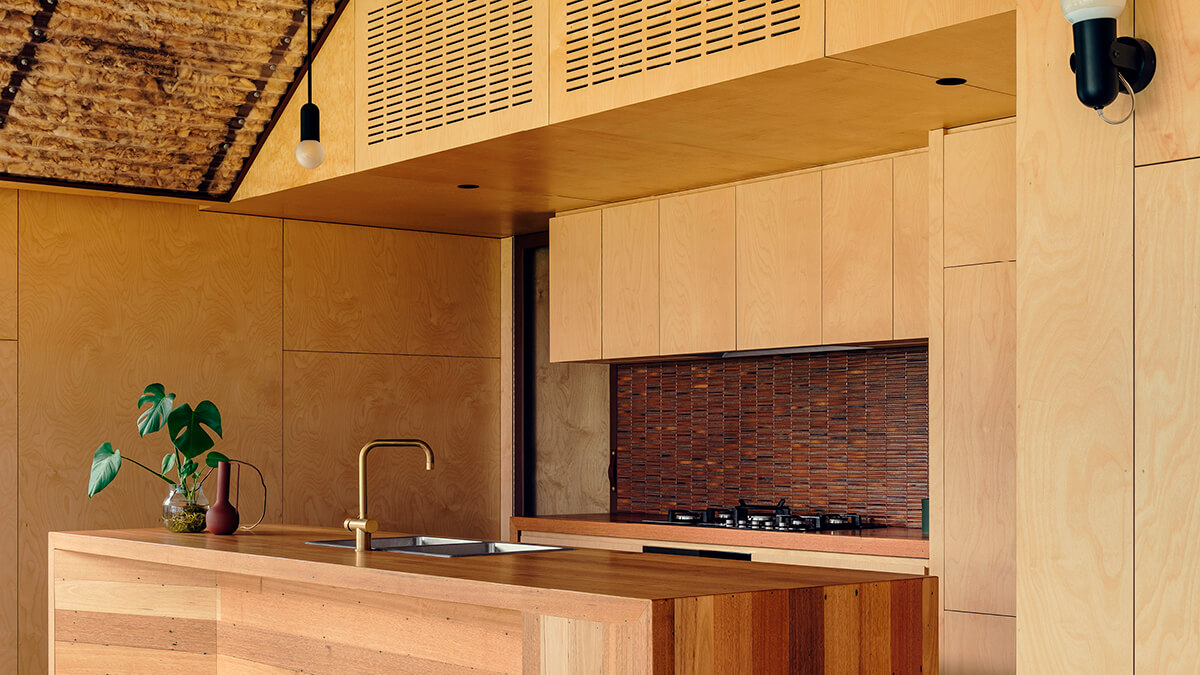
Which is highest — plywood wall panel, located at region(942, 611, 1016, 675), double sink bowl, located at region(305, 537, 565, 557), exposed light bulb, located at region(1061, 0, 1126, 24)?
exposed light bulb, located at region(1061, 0, 1126, 24)

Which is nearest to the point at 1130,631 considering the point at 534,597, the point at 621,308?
the point at 534,597

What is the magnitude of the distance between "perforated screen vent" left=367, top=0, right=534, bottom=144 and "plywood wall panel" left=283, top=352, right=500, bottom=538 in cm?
163

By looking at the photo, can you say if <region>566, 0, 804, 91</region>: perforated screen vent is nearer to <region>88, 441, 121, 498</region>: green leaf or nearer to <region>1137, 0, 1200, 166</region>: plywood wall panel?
<region>1137, 0, 1200, 166</region>: plywood wall panel

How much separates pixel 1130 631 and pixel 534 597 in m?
1.03

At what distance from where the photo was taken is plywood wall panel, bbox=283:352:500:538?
6000mm

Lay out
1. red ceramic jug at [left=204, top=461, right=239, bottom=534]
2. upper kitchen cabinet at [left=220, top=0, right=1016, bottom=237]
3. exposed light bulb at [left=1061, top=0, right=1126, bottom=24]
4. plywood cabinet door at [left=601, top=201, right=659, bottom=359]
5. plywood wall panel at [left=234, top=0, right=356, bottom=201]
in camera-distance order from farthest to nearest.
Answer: plywood cabinet door at [left=601, top=201, right=659, bottom=359] < plywood wall panel at [left=234, top=0, right=356, bottom=201] < red ceramic jug at [left=204, top=461, right=239, bottom=534] < upper kitchen cabinet at [left=220, top=0, right=1016, bottom=237] < exposed light bulb at [left=1061, top=0, right=1126, bottom=24]

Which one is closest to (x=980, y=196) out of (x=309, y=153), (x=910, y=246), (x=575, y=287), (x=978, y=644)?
(x=910, y=246)

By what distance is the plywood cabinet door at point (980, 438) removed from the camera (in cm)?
388

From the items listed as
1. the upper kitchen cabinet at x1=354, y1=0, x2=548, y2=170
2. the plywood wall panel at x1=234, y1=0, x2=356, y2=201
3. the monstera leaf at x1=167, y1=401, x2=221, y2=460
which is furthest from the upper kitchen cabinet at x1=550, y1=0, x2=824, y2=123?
the monstera leaf at x1=167, y1=401, x2=221, y2=460

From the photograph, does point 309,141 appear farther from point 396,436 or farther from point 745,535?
point 396,436

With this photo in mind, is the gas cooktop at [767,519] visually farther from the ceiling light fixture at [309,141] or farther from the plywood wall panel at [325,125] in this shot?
the ceiling light fixture at [309,141]

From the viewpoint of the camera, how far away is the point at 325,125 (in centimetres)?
511

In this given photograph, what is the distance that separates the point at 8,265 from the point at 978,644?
389cm

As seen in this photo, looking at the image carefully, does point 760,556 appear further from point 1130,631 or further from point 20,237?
point 20,237
